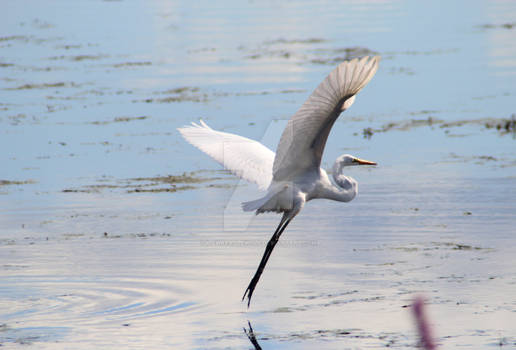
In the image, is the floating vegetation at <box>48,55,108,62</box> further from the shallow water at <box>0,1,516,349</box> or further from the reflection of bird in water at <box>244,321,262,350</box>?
the reflection of bird in water at <box>244,321,262,350</box>

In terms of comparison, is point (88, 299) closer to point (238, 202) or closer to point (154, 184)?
point (238, 202)

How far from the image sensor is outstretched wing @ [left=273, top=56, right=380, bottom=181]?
6336mm

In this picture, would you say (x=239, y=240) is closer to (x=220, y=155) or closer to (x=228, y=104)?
(x=220, y=155)

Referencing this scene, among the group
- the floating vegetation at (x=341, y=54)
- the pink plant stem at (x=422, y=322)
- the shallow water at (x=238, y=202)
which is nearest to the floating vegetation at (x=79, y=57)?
the shallow water at (x=238, y=202)

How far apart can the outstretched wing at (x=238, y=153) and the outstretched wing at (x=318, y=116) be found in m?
0.31

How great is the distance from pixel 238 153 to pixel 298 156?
3.15 feet

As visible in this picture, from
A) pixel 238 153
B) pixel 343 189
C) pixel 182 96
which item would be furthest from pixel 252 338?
pixel 182 96

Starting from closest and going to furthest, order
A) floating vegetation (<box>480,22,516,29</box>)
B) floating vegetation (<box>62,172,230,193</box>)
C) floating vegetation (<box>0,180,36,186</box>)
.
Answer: floating vegetation (<box>62,172,230,193</box>)
floating vegetation (<box>0,180,36,186</box>)
floating vegetation (<box>480,22,516,29</box>)

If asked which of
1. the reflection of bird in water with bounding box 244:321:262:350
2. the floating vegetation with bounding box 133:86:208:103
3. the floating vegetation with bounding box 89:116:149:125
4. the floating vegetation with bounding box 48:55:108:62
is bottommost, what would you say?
the floating vegetation with bounding box 48:55:108:62

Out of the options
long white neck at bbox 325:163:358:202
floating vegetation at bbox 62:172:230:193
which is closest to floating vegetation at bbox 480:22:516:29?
floating vegetation at bbox 62:172:230:193

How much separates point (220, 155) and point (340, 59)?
43.9 ft

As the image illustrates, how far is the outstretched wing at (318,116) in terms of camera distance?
634 cm

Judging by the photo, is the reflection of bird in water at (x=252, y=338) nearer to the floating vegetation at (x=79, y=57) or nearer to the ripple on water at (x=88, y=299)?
the ripple on water at (x=88, y=299)

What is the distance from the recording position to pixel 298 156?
755 cm
